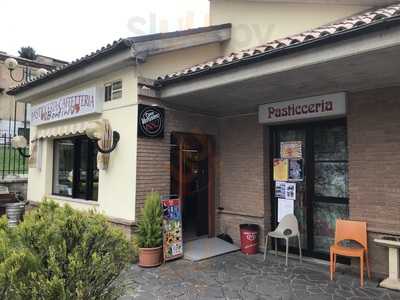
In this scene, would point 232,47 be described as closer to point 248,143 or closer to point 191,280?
point 248,143

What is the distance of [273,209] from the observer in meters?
7.75

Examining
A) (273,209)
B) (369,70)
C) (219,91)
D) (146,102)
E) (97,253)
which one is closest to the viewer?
(97,253)

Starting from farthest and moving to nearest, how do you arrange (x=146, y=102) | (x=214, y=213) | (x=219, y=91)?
1. (x=214, y=213)
2. (x=146, y=102)
3. (x=219, y=91)

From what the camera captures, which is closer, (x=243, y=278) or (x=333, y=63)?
(x=333, y=63)

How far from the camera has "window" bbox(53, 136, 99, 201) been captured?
862 centimetres

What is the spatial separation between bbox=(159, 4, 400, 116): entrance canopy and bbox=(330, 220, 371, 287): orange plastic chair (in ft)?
8.43

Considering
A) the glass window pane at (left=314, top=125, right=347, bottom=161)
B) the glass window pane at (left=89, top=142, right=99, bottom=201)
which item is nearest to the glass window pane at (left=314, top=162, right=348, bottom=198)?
the glass window pane at (left=314, top=125, right=347, bottom=161)

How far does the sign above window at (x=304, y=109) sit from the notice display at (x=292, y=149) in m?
0.67

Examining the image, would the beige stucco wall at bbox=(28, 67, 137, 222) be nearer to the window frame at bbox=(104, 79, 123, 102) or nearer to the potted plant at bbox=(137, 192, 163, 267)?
the window frame at bbox=(104, 79, 123, 102)

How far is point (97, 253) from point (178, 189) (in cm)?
514

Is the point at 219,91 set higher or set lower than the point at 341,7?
lower

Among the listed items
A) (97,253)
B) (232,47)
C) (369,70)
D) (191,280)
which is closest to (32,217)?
(97,253)

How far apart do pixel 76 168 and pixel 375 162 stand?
7.65m

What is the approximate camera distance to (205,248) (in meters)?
7.51
